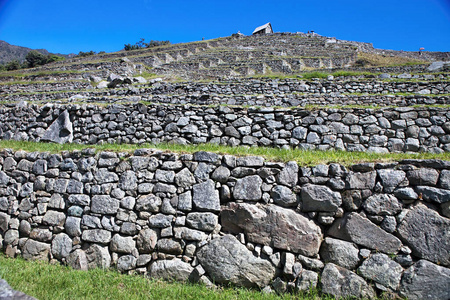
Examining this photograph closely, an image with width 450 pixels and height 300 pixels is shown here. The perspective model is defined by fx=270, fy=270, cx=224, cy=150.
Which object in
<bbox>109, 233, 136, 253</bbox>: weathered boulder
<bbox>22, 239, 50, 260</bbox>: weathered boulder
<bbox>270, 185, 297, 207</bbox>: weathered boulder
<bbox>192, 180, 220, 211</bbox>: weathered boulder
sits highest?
<bbox>270, 185, 297, 207</bbox>: weathered boulder

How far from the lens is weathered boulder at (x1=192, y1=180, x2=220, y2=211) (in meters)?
4.66

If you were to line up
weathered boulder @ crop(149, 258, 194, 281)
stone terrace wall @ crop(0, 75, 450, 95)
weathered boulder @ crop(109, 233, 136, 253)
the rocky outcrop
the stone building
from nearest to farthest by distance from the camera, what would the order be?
the rocky outcrop → weathered boulder @ crop(149, 258, 194, 281) → weathered boulder @ crop(109, 233, 136, 253) → stone terrace wall @ crop(0, 75, 450, 95) → the stone building

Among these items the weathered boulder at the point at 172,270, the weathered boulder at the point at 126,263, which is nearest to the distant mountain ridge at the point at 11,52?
the weathered boulder at the point at 126,263

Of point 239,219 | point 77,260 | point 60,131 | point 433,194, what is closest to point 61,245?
point 77,260

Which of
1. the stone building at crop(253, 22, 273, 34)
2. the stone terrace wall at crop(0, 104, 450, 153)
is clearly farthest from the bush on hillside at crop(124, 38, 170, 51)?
the stone terrace wall at crop(0, 104, 450, 153)

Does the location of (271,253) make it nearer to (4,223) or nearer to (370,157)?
(370,157)

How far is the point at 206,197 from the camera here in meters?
4.71

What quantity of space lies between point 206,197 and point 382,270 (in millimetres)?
2844

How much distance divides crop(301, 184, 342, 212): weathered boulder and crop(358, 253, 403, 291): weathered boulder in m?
0.86

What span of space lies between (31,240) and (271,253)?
15.5 feet

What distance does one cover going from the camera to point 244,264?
427 cm

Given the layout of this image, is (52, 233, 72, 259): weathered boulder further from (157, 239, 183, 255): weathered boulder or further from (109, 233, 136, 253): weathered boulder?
(157, 239, 183, 255): weathered boulder

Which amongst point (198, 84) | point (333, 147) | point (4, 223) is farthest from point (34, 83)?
point (333, 147)

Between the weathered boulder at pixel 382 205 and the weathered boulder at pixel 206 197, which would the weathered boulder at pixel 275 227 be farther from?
the weathered boulder at pixel 382 205
